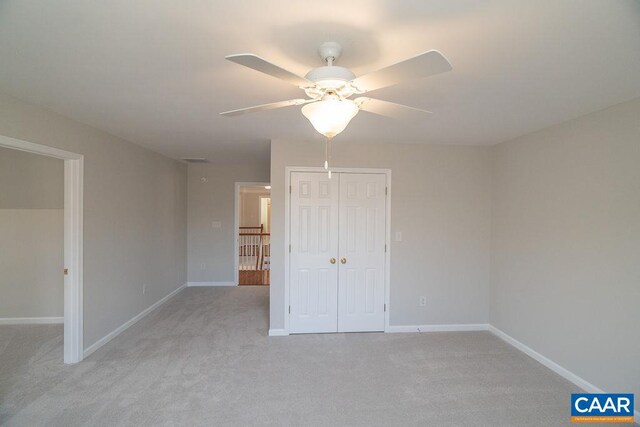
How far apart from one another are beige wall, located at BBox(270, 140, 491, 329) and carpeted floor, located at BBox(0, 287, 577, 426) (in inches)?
14.6

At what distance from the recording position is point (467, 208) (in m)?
3.91

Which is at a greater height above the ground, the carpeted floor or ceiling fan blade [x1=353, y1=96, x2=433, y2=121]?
ceiling fan blade [x1=353, y1=96, x2=433, y2=121]

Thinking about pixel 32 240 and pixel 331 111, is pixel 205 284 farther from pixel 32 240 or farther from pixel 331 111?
pixel 331 111

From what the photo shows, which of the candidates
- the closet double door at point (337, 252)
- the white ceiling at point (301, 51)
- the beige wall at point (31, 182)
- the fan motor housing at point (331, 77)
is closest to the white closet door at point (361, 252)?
the closet double door at point (337, 252)

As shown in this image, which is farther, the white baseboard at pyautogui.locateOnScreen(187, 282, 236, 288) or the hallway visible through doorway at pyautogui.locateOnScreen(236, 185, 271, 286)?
the hallway visible through doorway at pyautogui.locateOnScreen(236, 185, 271, 286)

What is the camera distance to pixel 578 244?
2.69 m

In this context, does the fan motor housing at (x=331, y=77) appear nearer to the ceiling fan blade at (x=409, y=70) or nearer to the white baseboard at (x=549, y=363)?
the ceiling fan blade at (x=409, y=70)

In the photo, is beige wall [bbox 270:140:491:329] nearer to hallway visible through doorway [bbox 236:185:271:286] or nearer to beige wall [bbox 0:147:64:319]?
hallway visible through doorway [bbox 236:185:271:286]

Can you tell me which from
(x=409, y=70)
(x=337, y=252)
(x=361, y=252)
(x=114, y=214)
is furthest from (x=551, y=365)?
(x=114, y=214)

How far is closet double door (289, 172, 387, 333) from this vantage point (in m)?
3.74

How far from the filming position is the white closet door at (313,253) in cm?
373

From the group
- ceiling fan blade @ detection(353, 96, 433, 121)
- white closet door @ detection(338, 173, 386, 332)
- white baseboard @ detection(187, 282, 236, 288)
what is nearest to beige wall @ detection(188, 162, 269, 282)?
white baseboard @ detection(187, 282, 236, 288)

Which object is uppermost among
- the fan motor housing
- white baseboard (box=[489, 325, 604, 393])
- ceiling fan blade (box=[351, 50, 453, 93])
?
the fan motor housing

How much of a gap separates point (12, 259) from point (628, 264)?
6.52m
